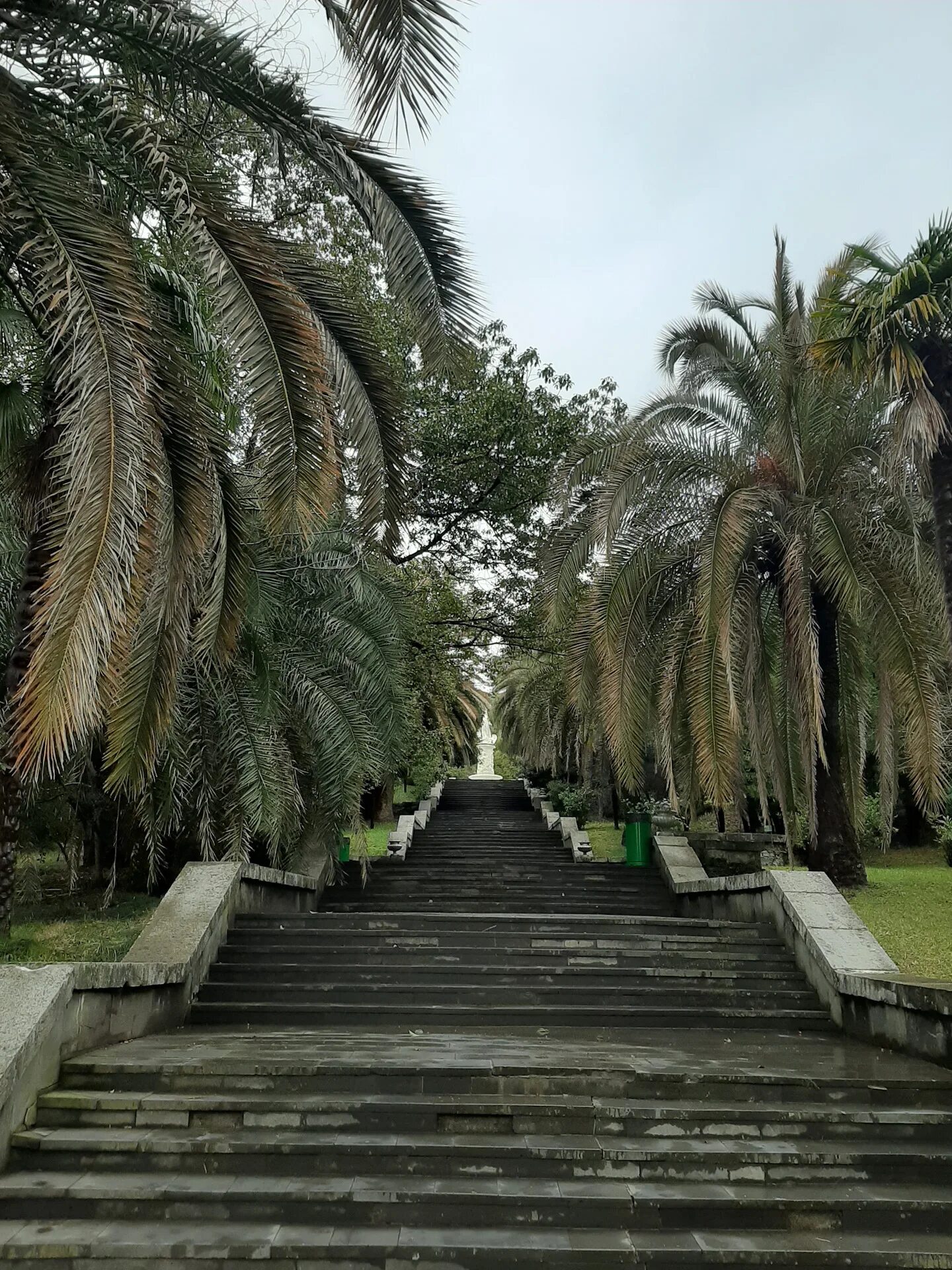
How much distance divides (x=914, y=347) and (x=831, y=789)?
19.9 feet

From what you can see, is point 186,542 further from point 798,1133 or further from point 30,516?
point 798,1133

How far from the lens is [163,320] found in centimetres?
591

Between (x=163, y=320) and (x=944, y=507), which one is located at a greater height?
(x=163, y=320)

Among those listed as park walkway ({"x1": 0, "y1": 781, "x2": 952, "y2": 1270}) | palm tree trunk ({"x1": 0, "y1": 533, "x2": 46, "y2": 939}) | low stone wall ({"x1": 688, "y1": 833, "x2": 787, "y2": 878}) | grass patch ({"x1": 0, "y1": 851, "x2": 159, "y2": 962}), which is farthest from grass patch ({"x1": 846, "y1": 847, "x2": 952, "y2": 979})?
palm tree trunk ({"x1": 0, "y1": 533, "x2": 46, "y2": 939})

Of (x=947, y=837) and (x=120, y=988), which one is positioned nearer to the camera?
(x=120, y=988)

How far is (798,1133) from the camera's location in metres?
5.08

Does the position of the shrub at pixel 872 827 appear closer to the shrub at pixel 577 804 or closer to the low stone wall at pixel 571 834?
the low stone wall at pixel 571 834

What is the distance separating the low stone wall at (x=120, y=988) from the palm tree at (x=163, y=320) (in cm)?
150

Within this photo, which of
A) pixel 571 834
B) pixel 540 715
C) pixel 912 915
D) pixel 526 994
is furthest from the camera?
pixel 540 715

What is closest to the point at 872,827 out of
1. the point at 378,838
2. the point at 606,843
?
the point at 606,843

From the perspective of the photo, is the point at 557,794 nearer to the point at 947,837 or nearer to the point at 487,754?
the point at 947,837

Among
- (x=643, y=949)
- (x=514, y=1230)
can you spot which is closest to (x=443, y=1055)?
(x=514, y=1230)

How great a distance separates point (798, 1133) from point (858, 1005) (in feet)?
7.65

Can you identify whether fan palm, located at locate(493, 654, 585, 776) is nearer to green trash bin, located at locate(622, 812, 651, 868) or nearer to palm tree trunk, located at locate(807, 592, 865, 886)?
green trash bin, located at locate(622, 812, 651, 868)
